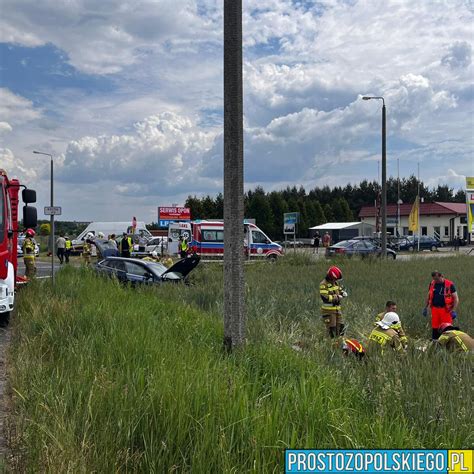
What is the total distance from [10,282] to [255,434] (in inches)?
332

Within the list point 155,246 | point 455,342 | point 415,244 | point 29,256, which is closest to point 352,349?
point 455,342

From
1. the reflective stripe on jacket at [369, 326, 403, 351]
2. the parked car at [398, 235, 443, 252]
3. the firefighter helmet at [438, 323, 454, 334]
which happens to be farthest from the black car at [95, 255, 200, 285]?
the parked car at [398, 235, 443, 252]

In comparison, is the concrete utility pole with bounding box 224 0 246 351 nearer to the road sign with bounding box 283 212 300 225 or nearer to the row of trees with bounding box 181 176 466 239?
the road sign with bounding box 283 212 300 225

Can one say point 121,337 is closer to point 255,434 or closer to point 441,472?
point 255,434

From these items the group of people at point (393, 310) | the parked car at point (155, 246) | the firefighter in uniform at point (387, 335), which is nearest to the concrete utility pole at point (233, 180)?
the firefighter in uniform at point (387, 335)

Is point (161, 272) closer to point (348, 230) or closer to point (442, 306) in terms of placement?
point (442, 306)

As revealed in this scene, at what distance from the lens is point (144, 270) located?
18969 millimetres

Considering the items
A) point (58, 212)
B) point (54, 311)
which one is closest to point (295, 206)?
point (58, 212)

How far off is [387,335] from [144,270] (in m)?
11.2

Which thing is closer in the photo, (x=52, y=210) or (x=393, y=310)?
(x=393, y=310)

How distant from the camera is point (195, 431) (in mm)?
4211

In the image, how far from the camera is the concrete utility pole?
7074 mm

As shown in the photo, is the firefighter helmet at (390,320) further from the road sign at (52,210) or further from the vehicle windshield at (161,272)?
the road sign at (52,210)

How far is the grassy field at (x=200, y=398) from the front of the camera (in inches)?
158
